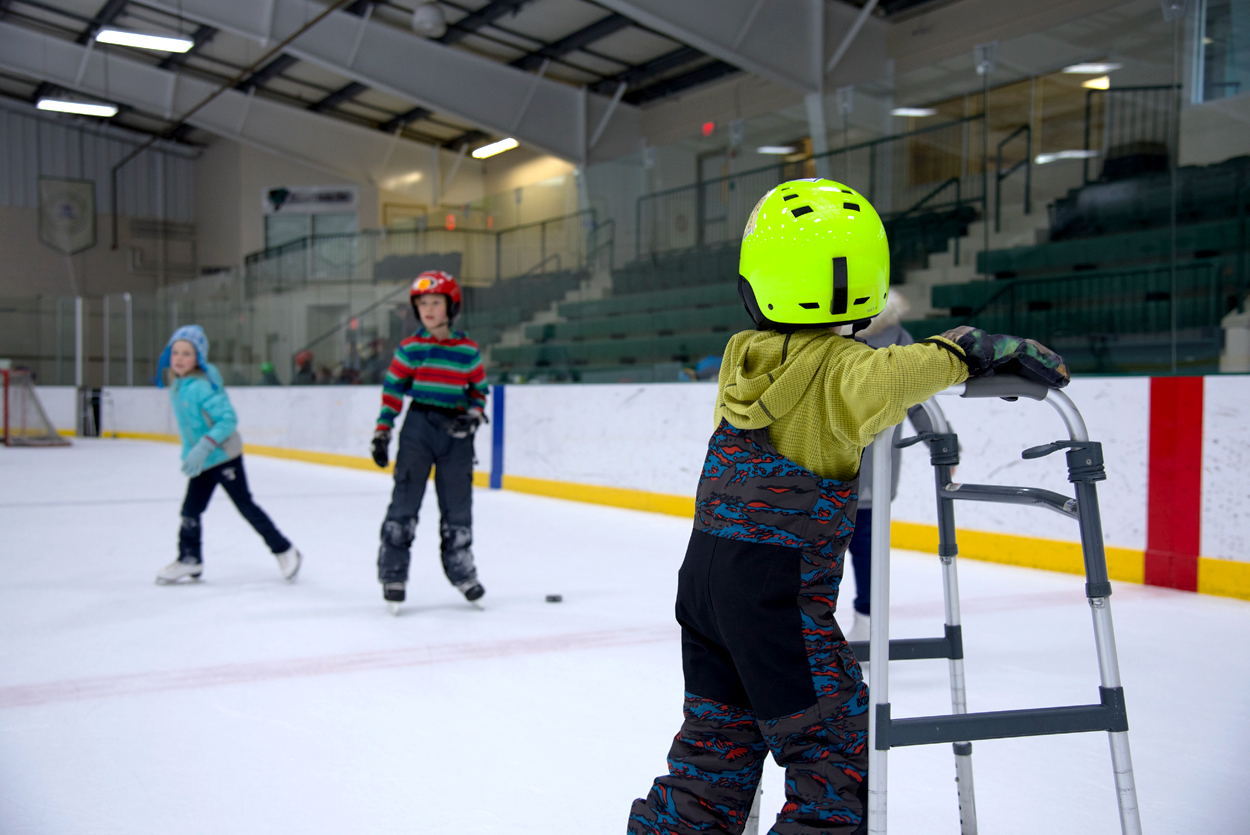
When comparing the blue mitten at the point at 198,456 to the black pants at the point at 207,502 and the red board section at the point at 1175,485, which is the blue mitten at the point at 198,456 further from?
the red board section at the point at 1175,485

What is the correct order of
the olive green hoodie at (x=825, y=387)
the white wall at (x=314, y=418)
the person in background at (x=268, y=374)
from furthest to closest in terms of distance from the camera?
the person in background at (x=268, y=374) < the white wall at (x=314, y=418) < the olive green hoodie at (x=825, y=387)

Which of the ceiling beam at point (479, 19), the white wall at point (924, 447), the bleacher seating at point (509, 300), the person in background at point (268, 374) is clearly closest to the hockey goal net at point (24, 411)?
the person in background at point (268, 374)

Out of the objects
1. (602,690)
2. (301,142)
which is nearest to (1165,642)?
(602,690)

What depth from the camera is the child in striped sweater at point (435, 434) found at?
3268mm

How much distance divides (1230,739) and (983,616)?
3.89 ft

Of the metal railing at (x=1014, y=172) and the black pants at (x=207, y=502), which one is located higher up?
the metal railing at (x=1014, y=172)

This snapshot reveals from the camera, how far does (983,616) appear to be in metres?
3.22

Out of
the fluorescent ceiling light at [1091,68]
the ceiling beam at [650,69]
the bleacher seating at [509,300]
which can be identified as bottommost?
the bleacher seating at [509,300]

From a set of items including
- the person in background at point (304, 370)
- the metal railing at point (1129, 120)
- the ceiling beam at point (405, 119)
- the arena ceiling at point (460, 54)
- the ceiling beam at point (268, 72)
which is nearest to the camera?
the metal railing at point (1129, 120)

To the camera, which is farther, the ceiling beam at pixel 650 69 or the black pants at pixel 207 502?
the ceiling beam at pixel 650 69

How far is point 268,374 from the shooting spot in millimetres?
12031

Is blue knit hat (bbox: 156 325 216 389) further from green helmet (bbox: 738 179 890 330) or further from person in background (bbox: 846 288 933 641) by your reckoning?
green helmet (bbox: 738 179 890 330)

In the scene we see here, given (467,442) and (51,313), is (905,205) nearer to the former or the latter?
(467,442)

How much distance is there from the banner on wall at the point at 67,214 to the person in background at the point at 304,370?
37.1 ft
